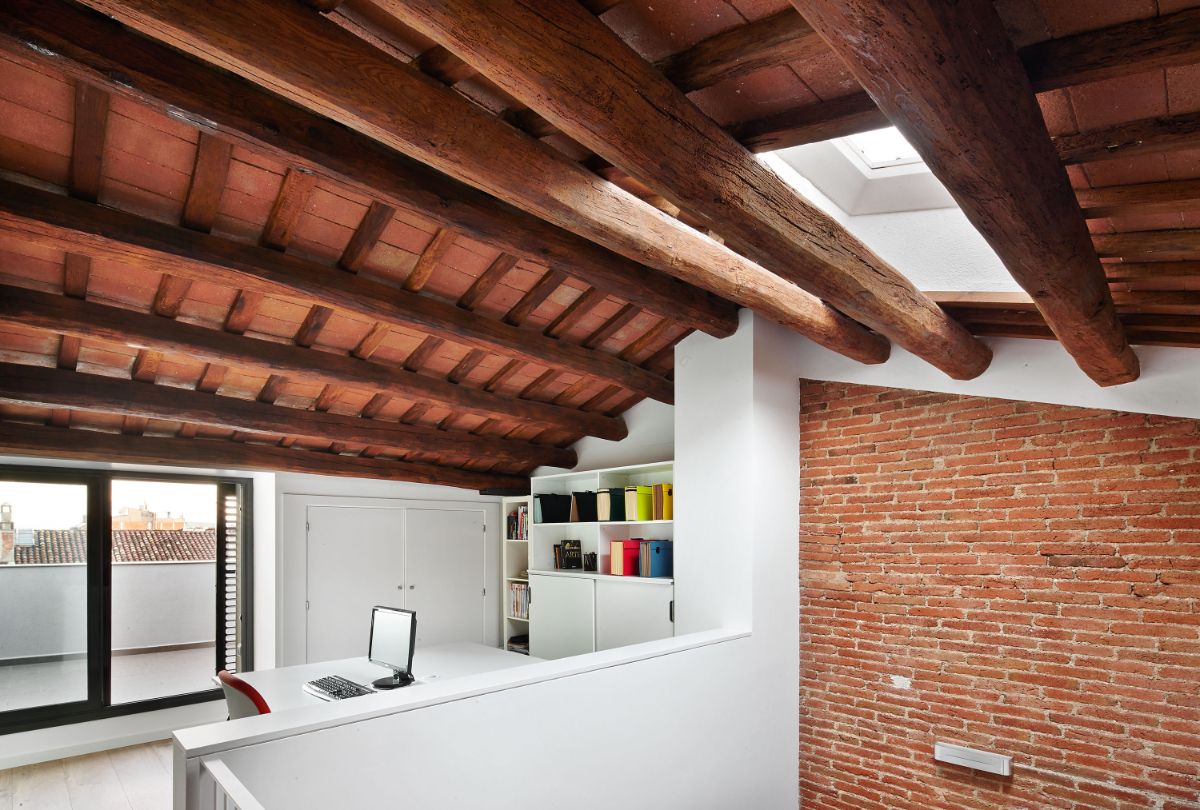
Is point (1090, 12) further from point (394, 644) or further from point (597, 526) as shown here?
point (597, 526)

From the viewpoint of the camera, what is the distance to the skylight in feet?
11.0

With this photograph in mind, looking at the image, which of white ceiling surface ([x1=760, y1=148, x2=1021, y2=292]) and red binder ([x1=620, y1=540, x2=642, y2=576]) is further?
red binder ([x1=620, y1=540, x2=642, y2=576])

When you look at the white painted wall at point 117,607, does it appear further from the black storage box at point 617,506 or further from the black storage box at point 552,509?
the black storage box at point 617,506

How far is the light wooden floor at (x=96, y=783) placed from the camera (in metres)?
4.54

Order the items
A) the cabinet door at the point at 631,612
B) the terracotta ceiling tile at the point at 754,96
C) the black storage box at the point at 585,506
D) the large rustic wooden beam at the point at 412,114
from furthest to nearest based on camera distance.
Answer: the black storage box at the point at 585,506
the cabinet door at the point at 631,612
the terracotta ceiling tile at the point at 754,96
the large rustic wooden beam at the point at 412,114

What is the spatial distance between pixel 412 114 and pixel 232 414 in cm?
362

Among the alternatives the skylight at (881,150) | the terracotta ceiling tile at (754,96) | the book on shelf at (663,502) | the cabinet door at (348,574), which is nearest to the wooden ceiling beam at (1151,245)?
the skylight at (881,150)

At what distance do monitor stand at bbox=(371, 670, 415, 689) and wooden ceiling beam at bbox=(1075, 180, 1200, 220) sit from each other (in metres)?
3.88

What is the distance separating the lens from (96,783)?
484 cm

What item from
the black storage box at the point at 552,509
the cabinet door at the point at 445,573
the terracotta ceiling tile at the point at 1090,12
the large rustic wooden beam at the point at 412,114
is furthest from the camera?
the cabinet door at the point at 445,573

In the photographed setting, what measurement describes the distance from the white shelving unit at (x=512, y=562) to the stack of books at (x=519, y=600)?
0.02 meters

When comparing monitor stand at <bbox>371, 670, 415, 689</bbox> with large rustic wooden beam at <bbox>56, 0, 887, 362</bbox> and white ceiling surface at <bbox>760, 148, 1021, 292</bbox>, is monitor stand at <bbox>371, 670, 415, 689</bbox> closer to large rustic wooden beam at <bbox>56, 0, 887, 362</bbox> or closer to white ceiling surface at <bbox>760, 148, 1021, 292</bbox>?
large rustic wooden beam at <bbox>56, 0, 887, 362</bbox>

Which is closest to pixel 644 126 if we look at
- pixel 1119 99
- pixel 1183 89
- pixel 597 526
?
pixel 1119 99

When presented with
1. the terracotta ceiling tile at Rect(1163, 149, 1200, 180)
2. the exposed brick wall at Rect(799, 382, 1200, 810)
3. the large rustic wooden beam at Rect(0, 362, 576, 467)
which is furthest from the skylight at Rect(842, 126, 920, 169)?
the large rustic wooden beam at Rect(0, 362, 576, 467)
